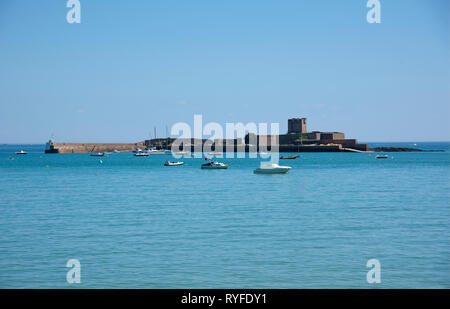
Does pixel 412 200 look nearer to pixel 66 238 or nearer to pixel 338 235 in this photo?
pixel 338 235

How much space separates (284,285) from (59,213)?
20.0 m

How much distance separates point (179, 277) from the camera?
1540cm

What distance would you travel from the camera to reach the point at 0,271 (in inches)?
635

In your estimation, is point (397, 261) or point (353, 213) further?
point (353, 213)
